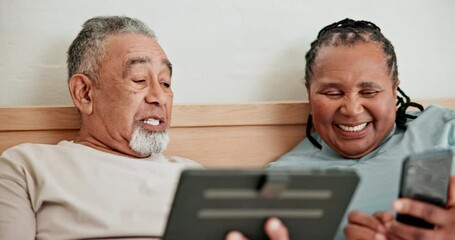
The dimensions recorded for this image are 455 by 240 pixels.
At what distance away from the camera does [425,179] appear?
3.32 ft

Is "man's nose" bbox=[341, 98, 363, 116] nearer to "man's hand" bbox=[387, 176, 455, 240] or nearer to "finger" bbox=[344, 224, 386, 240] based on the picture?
"finger" bbox=[344, 224, 386, 240]

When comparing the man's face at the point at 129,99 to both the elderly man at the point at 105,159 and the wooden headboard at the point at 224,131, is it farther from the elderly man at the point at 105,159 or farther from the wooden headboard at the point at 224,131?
the wooden headboard at the point at 224,131

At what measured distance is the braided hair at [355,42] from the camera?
5.43 ft

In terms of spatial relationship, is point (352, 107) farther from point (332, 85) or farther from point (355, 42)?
point (355, 42)

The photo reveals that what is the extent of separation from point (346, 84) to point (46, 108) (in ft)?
2.75

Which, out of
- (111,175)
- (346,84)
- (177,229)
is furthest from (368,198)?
(177,229)

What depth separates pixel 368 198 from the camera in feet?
5.03

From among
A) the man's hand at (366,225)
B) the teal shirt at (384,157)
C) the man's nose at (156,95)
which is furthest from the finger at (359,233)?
the man's nose at (156,95)

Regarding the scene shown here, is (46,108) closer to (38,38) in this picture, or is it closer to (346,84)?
(38,38)

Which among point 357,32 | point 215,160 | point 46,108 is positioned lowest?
point 215,160

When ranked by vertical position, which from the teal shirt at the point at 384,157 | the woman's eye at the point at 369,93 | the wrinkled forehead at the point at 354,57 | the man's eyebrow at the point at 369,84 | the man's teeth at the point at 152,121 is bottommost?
the teal shirt at the point at 384,157

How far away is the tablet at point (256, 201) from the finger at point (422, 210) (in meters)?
0.13

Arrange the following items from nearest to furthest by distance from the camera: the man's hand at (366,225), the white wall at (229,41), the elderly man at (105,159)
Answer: the man's hand at (366,225), the elderly man at (105,159), the white wall at (229,41)

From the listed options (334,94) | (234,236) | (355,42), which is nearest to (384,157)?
(334,94)
